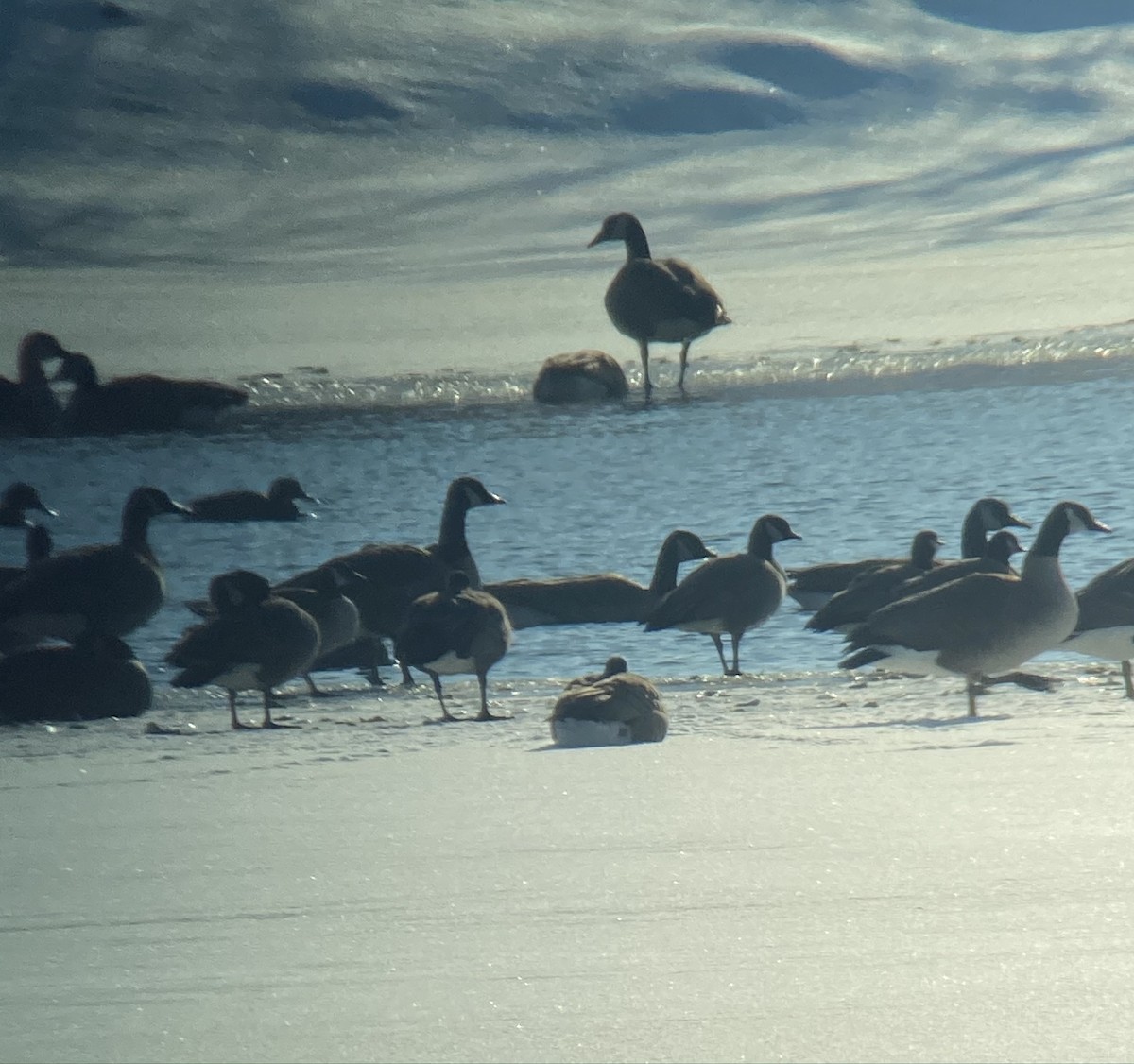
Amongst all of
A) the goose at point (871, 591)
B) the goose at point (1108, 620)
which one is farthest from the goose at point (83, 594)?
the goose at point (1108, 620)

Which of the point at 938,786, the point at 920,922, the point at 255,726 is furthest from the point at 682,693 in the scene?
the point at 920,922

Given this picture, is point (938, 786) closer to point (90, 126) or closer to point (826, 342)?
point (826, 342)

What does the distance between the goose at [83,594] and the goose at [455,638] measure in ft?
5.55

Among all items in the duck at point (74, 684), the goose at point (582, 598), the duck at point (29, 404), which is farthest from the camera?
the duck at point (29, 404)

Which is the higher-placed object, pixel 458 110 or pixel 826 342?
pixel 458 110

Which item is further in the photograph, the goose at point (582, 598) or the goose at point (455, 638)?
the goose at point (582, 598)

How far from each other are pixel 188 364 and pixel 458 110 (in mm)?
24850

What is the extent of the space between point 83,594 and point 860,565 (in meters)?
3.20

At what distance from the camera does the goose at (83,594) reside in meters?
8.44

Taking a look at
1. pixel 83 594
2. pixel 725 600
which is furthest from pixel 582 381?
pixel 725 600

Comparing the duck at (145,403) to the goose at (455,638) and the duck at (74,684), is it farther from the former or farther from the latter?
the goose at (455,638)

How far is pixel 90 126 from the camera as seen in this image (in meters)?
43.0

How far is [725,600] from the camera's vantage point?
26.6ft

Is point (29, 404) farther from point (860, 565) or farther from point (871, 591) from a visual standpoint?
point (871, 591)
